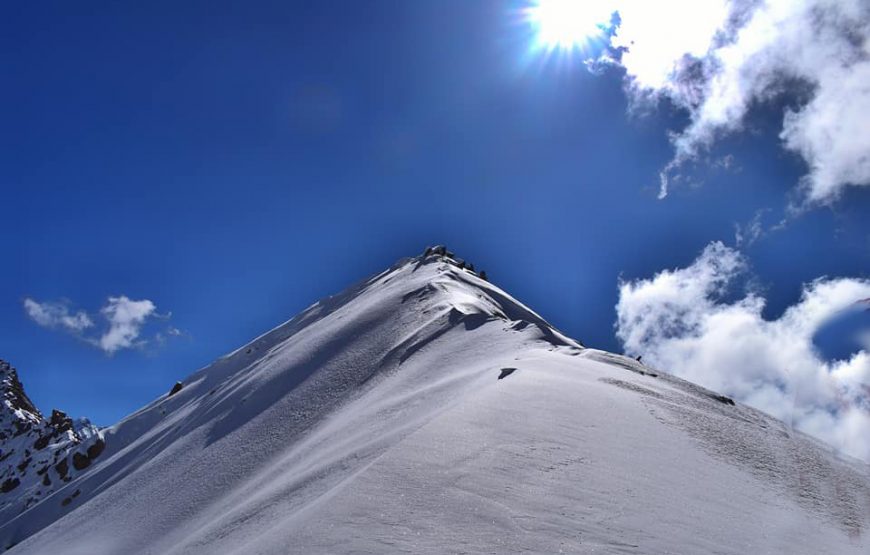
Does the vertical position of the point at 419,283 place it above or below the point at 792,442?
above

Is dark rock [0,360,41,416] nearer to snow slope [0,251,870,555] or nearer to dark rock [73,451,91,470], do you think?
dark rock [73,451,91,470]

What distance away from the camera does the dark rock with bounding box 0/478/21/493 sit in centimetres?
6920

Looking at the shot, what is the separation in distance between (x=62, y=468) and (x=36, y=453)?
27324 mm

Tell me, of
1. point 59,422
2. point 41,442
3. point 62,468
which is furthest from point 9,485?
point 62,468

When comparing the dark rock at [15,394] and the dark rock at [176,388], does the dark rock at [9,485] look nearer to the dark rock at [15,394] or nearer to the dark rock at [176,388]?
the dark rock at [176,388]

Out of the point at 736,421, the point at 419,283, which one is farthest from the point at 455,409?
the point at 419,283

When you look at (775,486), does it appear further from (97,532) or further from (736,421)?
(97,532)

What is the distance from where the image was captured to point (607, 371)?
18.6 metres

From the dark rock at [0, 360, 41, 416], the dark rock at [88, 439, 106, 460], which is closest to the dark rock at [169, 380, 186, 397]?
the dark rock at [88, 439, 106, 460]

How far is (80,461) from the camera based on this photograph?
54781 millimetres

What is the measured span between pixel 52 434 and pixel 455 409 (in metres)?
94.6

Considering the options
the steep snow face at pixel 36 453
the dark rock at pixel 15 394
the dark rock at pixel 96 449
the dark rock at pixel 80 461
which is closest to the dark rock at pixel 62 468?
the steep snow face at pixel 36 453

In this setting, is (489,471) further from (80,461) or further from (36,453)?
(36,453)

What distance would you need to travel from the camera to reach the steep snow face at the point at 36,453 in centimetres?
5578
